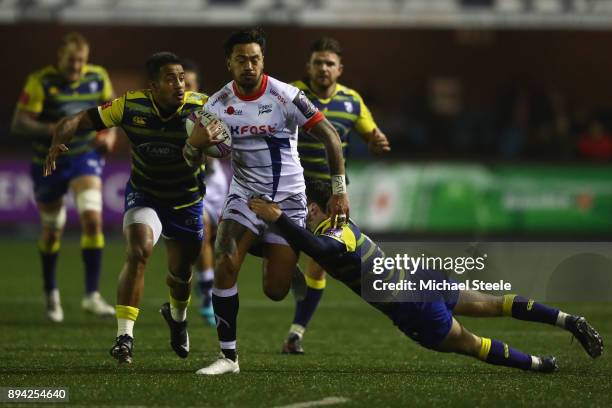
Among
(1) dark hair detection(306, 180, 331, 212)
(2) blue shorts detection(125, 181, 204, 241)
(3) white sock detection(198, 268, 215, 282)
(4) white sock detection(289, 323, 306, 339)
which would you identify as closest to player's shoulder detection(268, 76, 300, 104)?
(1) dark hair detection(306, 180, 331, 212)

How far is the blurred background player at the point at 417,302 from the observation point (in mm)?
6922

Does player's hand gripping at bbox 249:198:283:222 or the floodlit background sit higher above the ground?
the floodlit background

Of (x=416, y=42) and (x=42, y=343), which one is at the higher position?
(x=416, y=42)

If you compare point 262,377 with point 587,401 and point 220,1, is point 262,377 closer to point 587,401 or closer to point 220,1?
point 587,401

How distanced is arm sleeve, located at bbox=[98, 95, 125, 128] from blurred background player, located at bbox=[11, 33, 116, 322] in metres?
2.81

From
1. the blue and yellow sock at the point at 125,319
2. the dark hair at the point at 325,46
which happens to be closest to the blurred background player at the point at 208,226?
the dark hair at the point at 325,46

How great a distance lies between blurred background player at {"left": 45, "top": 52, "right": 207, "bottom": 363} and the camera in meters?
7.89

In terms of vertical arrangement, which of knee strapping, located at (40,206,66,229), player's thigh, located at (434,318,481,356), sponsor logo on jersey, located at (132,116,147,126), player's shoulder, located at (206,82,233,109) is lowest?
player's thigh, located at (434,318,481,356)

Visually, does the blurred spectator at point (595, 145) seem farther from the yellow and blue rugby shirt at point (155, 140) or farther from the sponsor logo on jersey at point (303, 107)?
the sponsor logo on jersey at point (303, 107)

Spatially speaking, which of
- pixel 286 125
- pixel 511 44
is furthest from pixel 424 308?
pixel 511 44

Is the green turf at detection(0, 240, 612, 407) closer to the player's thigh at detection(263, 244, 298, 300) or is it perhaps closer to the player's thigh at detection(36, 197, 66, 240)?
the player's thigh at detection(263, 244, 298, 300)

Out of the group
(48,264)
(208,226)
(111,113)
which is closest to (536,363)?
(111,113)

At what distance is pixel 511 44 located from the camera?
964 inches

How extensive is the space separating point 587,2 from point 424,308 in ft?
52.5
